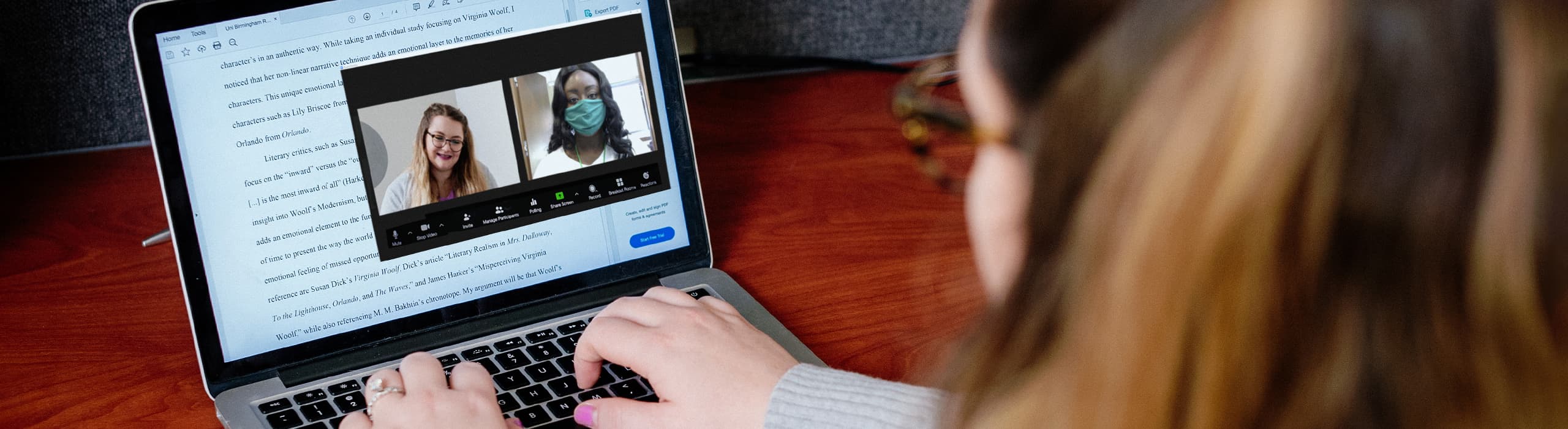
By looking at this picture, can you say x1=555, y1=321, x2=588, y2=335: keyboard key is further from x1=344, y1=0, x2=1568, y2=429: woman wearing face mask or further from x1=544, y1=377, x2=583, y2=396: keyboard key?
x1=344, y1=0, x2=1568, y2=429: woman wearing face mask

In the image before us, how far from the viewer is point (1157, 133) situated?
0.27 metres

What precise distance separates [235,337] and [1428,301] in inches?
21.0

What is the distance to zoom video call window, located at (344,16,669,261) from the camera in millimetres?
591

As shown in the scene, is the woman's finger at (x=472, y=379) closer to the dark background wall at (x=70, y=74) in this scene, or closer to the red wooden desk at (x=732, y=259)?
the red wooden desk at (x=732, y=259)

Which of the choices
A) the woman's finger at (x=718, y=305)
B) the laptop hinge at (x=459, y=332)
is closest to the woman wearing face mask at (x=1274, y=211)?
the woman's finger at (x=718, y=305)

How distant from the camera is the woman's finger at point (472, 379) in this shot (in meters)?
0.52

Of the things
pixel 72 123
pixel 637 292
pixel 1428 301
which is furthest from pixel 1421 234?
pixel 72 123

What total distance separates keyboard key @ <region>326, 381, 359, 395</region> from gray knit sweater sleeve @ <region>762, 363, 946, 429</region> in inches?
8.7

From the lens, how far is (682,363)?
512 mm

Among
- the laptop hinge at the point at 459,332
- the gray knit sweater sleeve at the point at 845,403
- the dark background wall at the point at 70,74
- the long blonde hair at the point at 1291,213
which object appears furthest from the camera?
the dark background wall at the point at 70,74

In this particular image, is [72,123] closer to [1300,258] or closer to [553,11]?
[553,11]

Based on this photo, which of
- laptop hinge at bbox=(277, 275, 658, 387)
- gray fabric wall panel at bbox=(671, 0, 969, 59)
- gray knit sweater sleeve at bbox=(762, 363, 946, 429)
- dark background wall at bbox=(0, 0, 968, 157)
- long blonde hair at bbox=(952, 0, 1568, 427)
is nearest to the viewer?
long blonde hair at bbox=(952, 0, 1568, 427)

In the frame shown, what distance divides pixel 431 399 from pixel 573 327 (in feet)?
0.37

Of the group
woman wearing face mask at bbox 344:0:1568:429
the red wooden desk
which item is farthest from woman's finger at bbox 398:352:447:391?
woman wearing face mask at bbox 344:0:1568:429
